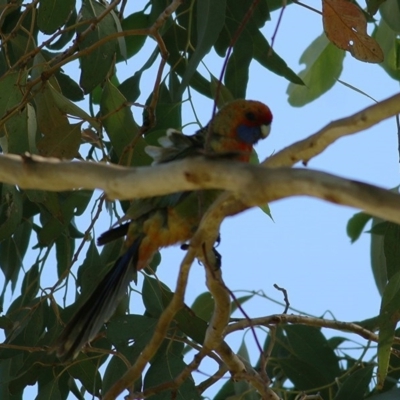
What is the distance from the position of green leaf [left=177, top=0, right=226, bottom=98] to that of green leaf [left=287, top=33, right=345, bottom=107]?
3.23ft

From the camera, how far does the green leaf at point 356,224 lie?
298 centimetres

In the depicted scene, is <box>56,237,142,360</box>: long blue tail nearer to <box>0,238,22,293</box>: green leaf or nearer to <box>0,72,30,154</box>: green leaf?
<box>0,72,30,154</box>: green leaf

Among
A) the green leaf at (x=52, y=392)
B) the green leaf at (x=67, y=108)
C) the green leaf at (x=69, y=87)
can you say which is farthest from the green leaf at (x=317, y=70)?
the green leaf at (x=52, y=392)

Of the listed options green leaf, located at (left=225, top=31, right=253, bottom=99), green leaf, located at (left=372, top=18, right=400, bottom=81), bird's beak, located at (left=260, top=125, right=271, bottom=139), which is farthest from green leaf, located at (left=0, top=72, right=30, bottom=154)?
green leaf, located at (left=372, top=18, right=400, bottom=81)

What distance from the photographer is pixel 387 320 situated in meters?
1.96

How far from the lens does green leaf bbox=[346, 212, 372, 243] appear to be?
298 centimetres

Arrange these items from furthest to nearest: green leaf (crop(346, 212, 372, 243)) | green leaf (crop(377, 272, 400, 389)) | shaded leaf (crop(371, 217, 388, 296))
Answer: green leaf (crop(346, 212, 372, 243)) → shaded leaf (crop(371, 217, 388, 296)) → green leaf (crop(377, 272, 400, 389))

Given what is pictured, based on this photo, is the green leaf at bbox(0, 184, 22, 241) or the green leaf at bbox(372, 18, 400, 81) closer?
the green leaf at bbox(0, 184, 22, 241)

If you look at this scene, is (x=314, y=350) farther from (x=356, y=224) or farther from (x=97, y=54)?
(x=97, y=54)

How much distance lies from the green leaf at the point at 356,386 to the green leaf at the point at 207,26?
802 mm

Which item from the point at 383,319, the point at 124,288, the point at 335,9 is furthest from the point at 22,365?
the point at 335,9

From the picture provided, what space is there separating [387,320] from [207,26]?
0.72 m

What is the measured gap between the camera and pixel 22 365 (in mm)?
2438

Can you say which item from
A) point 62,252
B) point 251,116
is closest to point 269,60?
point 251,116
